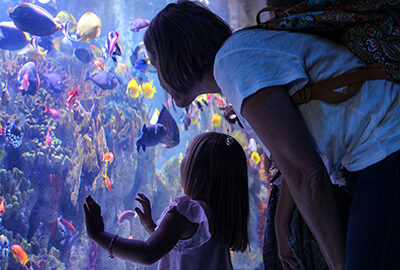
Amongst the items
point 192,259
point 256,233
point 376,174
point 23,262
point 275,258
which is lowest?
point 256,233

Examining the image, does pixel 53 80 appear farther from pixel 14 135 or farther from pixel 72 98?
pixel 14 135

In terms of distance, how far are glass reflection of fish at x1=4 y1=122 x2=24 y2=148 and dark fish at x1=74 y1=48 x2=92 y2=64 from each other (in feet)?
5.96

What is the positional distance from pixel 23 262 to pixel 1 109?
1.99 meters

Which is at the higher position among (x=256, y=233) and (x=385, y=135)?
(x=385, y=135)

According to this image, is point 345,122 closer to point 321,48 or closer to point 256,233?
point 321,48

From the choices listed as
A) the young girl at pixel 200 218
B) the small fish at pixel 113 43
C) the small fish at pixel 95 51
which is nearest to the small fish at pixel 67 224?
the small fish at pixel 113 43

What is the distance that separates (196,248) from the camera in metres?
2.00

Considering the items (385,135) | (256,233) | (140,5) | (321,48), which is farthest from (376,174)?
(140,5)

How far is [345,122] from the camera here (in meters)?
0.90

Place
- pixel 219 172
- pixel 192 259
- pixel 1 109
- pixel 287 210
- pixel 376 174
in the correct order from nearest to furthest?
1. pixel 376 174
2. pixel 287 210
3. pixel 192 259
4. pixel 219 172
5. pixel 1 109

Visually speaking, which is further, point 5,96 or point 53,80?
point 53,80

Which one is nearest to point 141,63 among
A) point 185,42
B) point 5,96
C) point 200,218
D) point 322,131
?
point 5,96

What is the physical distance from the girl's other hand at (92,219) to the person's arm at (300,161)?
1119 millimetres

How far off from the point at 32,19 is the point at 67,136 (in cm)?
179
